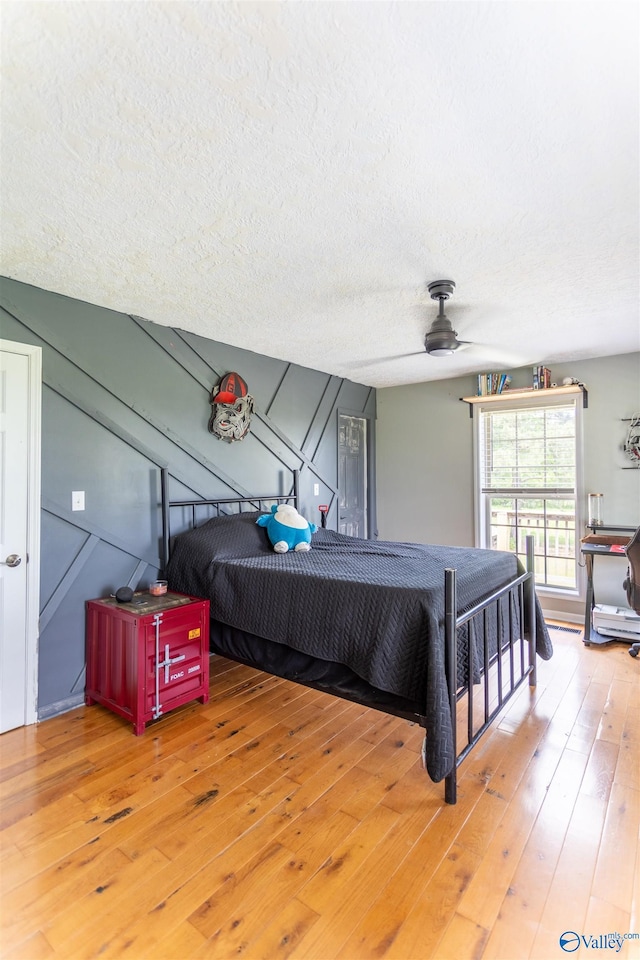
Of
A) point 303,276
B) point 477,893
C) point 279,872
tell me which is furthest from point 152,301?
point 477,893

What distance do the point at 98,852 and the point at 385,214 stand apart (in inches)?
104

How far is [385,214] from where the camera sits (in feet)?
6.15

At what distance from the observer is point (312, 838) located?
1697 millimetres

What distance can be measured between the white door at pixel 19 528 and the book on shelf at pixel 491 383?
3753 millimetres

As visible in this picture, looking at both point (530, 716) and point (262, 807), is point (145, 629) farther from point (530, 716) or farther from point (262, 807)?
point (530, 716)

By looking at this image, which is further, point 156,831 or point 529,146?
point 156,831

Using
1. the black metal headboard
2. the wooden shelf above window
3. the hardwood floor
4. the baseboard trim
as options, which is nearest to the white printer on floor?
the hardwood floor

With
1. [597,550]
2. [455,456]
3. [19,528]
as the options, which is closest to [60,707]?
[19,528]

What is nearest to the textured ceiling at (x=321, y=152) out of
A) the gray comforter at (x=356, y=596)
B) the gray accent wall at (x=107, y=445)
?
the gray accent wall at (x=107, y=445)

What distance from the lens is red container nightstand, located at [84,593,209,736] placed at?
2.41m

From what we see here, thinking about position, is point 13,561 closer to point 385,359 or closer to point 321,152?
point 321,152

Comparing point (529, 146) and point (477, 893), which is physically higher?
point (529, 146)

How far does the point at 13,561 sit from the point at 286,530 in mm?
1643

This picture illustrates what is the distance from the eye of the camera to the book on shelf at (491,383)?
4453 millimetres
